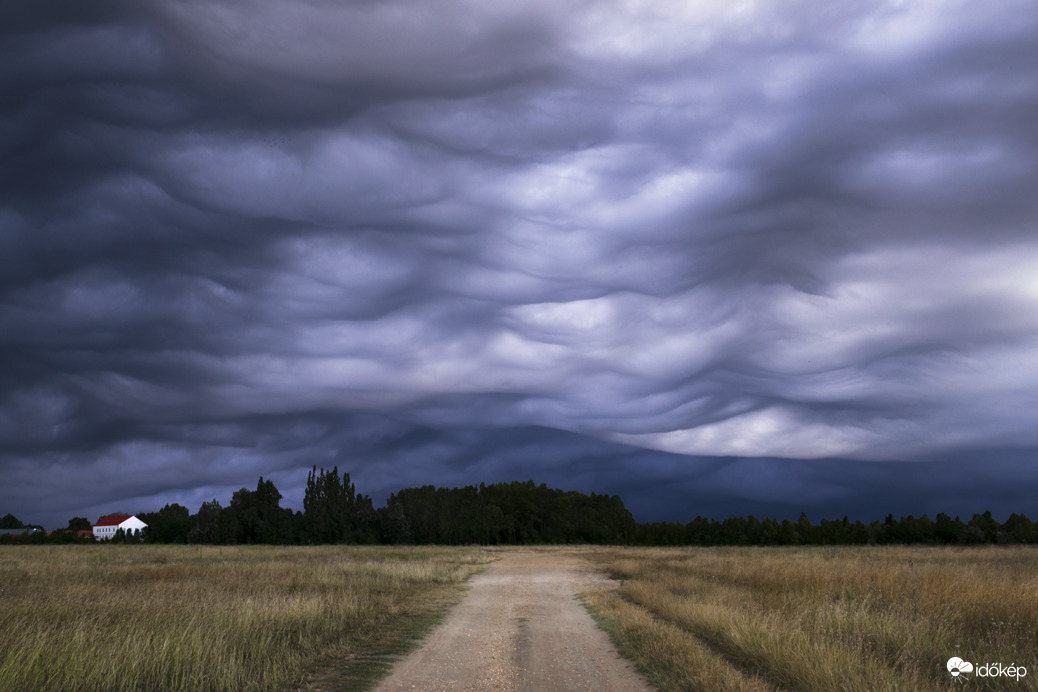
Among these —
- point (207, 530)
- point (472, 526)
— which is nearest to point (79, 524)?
point (207, 530)

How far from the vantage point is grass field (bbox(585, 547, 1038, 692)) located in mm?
9727

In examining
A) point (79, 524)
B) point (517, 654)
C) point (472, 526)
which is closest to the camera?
point (517, 654)

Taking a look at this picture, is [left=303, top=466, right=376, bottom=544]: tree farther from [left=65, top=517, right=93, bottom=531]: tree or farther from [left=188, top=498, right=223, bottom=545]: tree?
[left=65, top=517, right=93, bottom=531]: tree

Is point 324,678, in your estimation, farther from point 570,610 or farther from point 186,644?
point 570,610

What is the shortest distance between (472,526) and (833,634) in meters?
115

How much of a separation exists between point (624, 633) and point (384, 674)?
615 centimetres

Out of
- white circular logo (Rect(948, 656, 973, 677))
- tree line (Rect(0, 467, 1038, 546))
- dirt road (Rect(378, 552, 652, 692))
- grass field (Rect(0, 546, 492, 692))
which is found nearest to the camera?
grass field (Rect(0, 546, 492, 692))

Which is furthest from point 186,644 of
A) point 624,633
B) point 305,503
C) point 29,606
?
point 305,503

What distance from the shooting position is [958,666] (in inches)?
401

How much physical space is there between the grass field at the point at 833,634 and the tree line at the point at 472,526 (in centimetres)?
8791

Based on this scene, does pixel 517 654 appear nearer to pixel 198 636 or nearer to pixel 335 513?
pixel 198 636

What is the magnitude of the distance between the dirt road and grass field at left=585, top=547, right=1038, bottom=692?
2.26 feet

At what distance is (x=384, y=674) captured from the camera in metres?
10.9

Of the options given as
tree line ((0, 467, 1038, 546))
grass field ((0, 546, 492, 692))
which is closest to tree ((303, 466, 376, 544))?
tree line ((0, 467, 1038, 546))
